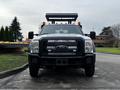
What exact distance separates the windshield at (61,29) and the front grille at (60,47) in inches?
76.2

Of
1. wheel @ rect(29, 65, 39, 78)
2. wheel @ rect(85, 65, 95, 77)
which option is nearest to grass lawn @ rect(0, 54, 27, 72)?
wheel @ rect(29, 65, 39, 78)

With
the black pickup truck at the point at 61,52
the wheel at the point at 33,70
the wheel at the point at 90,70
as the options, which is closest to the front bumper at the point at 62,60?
the black pickup truck at the point at 61,52

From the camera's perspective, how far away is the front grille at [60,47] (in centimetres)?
934

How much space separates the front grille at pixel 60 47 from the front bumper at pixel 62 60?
0.46ft

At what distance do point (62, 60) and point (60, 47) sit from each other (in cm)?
43

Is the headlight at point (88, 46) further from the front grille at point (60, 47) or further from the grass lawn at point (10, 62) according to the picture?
the grass lawn at point (10, 62)

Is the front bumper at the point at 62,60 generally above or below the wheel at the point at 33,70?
above

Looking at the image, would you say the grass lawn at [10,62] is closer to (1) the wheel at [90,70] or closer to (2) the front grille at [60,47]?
(2) the front grille at [60,47]

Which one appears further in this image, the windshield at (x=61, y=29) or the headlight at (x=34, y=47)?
the windshield at (x=61, y=29)

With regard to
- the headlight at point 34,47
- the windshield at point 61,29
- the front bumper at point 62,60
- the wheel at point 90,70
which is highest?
the windshield at point 61,29

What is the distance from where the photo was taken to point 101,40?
105000 mm

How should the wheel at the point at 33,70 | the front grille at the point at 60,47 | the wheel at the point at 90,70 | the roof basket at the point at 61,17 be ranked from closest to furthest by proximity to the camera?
1. the front grille at the point at 60,47
2. the wheel at the point at 33,70
3. the wheel at the point at 90,70
4. the roof basket at the point at 61,17

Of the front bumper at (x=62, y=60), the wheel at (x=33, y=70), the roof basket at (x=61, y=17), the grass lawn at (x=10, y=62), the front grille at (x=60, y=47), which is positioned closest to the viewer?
the front bumper at (x=62, y=60)

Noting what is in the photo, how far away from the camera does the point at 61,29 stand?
38.0ft
